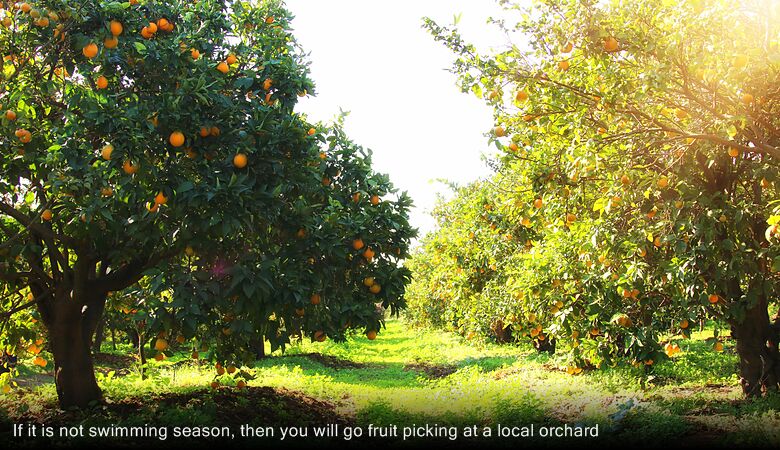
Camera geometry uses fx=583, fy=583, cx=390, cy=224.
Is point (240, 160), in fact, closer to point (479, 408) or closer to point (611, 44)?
point (611, 44)

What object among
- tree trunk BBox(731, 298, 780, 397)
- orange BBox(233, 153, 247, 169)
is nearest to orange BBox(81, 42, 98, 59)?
orange BBox(233, 153, 247, 169)

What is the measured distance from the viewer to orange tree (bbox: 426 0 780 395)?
547 centimetres

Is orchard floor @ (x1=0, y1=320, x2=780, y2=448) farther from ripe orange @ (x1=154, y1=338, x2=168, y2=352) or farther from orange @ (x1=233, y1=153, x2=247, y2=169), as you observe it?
orange @ (x1=233, y1=153, x2=247, y2=169)

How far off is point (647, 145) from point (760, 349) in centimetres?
379

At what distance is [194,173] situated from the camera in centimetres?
537

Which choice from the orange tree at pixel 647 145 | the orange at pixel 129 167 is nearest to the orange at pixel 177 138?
the orange at pixel 129 167

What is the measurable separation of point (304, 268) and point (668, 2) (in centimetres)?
401

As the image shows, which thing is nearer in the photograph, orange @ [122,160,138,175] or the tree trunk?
orange @ [122,160,138,175]

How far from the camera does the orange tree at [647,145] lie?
547 cm

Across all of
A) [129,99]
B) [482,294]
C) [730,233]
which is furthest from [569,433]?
[482,294]

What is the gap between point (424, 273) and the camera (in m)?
33.0

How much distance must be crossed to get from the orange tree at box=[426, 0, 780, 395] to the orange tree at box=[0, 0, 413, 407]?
1.75m

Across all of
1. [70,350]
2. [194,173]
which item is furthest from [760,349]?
[70,350]

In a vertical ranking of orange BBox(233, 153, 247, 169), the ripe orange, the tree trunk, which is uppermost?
orange BBox(233, 153, 247, 169)
